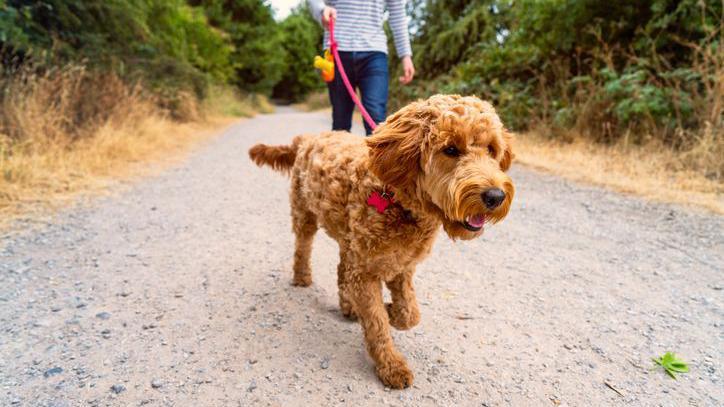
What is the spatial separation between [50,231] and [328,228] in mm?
3245

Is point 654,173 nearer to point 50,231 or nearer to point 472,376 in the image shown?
point 472,376

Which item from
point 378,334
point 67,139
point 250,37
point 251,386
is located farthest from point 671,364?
point 250,37

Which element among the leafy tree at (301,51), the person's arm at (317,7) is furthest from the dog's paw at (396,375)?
the leafy tree at (301,51)

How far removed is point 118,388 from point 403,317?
1.60 metres

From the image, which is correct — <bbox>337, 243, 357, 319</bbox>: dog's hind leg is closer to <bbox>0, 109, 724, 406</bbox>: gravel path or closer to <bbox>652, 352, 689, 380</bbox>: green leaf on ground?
<bbox>0, 109, 724, 406</bbox>: gravel path

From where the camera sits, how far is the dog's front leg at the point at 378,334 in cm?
231

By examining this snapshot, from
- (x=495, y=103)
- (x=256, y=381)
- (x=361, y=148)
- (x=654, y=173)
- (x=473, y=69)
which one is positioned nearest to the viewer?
(x=256, y=381)

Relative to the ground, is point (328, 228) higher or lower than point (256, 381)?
higher

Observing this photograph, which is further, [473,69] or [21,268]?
[473,69]

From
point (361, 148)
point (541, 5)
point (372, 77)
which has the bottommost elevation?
point (361, 148)

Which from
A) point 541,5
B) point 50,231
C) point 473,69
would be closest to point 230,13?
point 473,69

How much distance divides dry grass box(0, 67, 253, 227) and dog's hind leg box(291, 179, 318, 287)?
127 inches

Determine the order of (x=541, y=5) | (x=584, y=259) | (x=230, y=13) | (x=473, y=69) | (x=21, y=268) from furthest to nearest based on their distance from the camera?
(x=230, y=13) < (x=473, y=69) < (x=541, y=5) < (x=584, y=259) < (x=21, y=268)

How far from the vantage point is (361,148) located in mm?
2746
